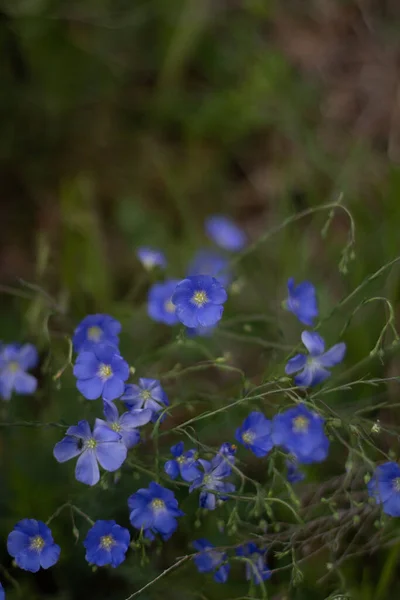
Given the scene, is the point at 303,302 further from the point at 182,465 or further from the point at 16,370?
the point at 16,370

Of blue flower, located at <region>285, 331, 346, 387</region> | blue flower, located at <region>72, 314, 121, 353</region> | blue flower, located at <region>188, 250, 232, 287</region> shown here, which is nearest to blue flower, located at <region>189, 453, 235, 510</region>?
blue flower, located at <region>285, 331, 346, 387</region>

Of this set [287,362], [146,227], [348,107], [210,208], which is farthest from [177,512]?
[348,107]

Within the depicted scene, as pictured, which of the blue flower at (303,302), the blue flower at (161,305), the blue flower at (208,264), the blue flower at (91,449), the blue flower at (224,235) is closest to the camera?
the blue flower at (91,449)

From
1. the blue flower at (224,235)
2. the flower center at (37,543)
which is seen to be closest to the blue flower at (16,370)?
the flower center at (37,543)

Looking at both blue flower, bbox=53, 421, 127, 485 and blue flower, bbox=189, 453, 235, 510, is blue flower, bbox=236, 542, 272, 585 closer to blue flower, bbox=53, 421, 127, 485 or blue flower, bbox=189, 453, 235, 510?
blue flower, bbox=189, 453, 235, 510

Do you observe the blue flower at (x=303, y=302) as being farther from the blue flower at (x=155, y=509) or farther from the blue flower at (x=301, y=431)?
the blue flower at (x=155, y=509)

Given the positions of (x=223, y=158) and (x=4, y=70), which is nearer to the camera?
(x=4, y=70)

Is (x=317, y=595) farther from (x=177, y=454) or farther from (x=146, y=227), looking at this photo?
(x=146, y=227)
